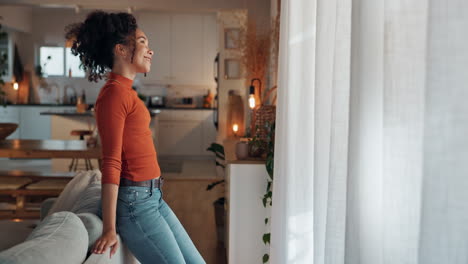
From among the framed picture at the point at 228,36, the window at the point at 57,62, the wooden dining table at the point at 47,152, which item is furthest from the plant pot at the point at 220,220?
the window at the point at 57,62

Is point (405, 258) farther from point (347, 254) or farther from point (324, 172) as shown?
point (324, 172)

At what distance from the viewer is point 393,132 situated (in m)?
0.98

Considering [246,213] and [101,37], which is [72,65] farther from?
[101,37]

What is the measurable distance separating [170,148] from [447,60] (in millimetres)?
9190

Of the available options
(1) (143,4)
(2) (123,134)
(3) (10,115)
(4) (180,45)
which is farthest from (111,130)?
(3) (10,115)

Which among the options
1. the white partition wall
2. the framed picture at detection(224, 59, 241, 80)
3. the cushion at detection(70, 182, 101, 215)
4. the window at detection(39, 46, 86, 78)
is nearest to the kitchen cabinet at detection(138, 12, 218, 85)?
the window at detection(39, 46, 86, 78)

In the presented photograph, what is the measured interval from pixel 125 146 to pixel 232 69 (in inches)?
211

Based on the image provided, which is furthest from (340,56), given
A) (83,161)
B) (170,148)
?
(170,148)

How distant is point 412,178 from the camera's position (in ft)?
3.05

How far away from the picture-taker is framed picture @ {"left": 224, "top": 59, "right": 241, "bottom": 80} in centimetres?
702

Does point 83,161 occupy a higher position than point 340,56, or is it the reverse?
point 340,56

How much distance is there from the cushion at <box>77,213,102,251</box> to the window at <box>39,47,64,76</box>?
9363 mm

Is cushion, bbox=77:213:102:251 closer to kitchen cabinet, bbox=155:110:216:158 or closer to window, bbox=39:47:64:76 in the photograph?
kitchen cabinet, bbox=155:110:216:158

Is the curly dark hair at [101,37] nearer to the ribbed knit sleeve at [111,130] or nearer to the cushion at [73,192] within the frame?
the ribbed knit sleeve at [111,130]
